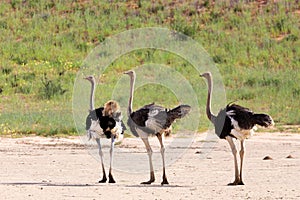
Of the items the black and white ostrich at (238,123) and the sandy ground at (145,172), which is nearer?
the sandy ground at (145,172)

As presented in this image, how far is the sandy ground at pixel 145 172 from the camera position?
1232cm

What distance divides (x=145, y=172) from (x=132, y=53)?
1775 cm

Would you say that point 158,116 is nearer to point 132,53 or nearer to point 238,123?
point 238,123

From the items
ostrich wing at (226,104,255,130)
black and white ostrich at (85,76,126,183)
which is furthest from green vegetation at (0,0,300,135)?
ostrich wing at (226,104,255,130)

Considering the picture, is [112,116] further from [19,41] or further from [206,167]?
[19,41]

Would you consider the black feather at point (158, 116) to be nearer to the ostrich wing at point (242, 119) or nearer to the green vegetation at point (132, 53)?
the ostrich wing at point (242, 119)

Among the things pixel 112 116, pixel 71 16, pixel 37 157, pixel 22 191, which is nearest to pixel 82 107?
pixel 37 157

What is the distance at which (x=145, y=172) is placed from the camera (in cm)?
1529

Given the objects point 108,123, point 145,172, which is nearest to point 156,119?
point 108,123

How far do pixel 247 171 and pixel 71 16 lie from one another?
22308 millimetres

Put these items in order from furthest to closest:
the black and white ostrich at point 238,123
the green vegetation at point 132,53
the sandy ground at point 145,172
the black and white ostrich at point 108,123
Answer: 1. the green vegetation at point 132,53
2. the black and white ostrich at point 108,123
3. the black and white ostrich at point 238,123
4. the sandy ground at point 145,172

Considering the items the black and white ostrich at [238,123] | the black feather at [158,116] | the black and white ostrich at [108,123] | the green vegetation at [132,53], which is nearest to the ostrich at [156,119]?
the black feather at [158,116]

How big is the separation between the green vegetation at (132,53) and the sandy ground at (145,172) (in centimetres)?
262

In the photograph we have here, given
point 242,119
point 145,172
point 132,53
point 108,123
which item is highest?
point 242,119
